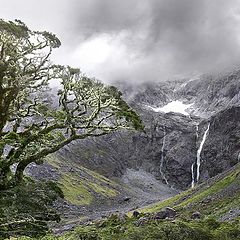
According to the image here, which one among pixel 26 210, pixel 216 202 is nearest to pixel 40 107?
pixel 26 210

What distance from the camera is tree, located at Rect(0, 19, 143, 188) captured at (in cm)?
2266

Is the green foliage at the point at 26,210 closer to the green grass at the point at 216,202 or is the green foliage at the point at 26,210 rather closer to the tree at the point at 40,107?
the tree at the point at 40,107

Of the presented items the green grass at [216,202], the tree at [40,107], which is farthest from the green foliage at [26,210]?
the green grass at [216,202]

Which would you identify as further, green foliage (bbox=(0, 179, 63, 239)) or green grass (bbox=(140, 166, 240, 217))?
green grass (bbox=(140, 166, 240, 217))

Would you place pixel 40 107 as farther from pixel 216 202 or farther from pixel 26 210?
pixel 216 202

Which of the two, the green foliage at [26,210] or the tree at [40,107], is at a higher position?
the tree at [40,107]

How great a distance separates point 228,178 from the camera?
15838 centimetres

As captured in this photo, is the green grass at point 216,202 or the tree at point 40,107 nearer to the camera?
the tree at point 40,107

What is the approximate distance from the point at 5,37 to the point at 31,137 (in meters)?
5.85

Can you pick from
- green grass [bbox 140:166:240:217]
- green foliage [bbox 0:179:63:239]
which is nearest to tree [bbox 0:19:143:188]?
green foliage [bbox 0:179:63:239]

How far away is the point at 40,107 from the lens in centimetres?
2603

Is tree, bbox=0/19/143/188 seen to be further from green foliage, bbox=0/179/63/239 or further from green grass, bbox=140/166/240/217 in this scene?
green grass, bbox=140/166/240/217

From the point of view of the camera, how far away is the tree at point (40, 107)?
892 inches

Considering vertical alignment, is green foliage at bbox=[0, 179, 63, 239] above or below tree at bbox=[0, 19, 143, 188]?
below
